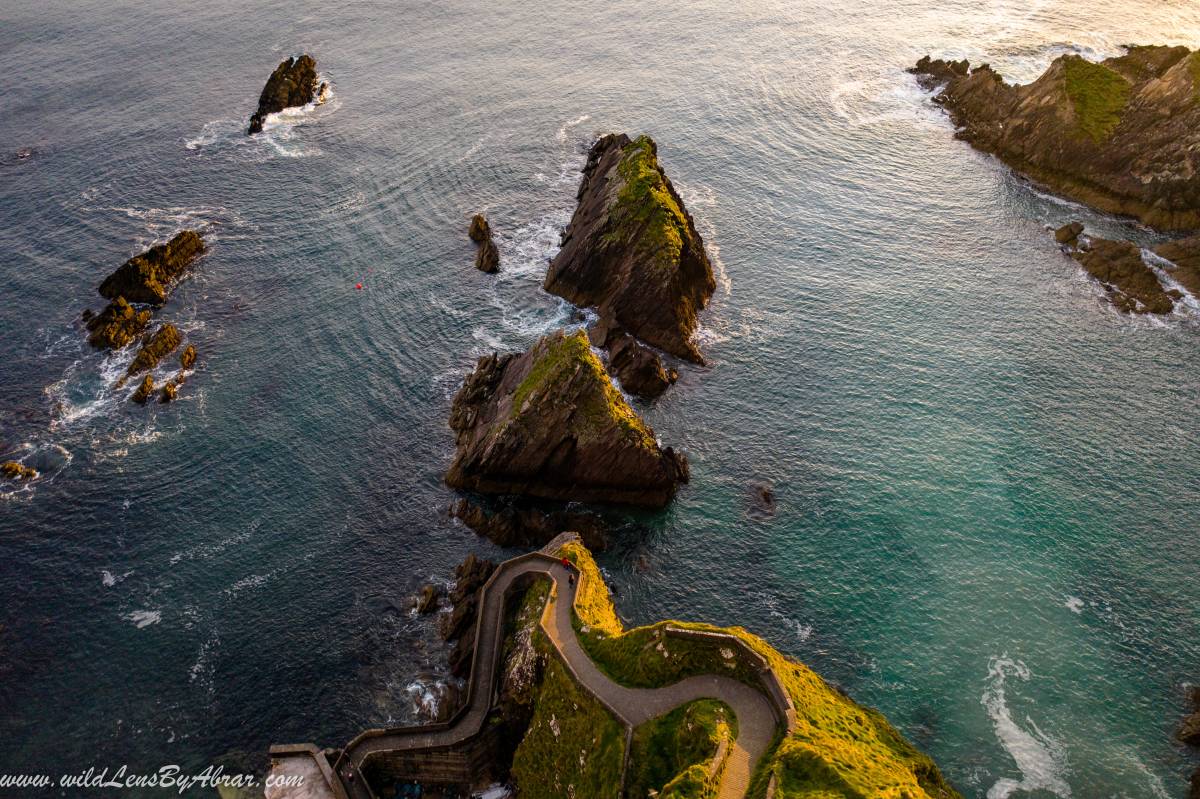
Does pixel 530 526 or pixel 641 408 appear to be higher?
pixel 641 408

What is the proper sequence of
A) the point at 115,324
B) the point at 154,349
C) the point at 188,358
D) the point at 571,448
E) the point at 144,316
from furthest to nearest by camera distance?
the point at 144,316 < the point at 115,324 < the point at 154,349 < the point at 188,358 < the point at 571,448

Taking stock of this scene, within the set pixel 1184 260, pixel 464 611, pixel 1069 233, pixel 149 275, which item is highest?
pixel 1069 233

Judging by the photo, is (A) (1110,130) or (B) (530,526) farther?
(A) (1110,130)

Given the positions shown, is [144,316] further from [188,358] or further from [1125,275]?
[1125,275]

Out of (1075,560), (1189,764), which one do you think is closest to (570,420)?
(1075,560)

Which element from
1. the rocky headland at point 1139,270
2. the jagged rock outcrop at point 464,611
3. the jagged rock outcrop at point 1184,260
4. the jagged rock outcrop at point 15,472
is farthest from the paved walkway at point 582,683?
the jagged rock outcrop at point 1184,260

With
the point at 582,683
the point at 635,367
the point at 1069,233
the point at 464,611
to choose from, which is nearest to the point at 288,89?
the point at 635,367

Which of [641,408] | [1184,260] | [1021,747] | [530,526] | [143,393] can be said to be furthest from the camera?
[1184,260]
